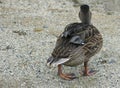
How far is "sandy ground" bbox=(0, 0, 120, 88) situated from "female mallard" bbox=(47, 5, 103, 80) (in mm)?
373

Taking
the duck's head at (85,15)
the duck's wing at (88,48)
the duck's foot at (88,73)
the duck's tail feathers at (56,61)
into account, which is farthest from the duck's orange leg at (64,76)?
the duck's head at (85,15)

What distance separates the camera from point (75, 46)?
22.9 ft

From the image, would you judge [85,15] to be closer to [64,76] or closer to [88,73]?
[88,73]

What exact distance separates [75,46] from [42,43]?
2432mm

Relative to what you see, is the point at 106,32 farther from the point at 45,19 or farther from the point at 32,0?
the point at 32,0

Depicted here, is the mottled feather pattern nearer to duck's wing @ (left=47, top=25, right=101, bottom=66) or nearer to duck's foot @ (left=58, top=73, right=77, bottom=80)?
duck's wing @ (left=47, top=25, right=101, bottom=66)

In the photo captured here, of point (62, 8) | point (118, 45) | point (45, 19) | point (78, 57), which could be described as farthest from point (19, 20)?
point (78, 57)

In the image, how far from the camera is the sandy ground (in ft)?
24.0

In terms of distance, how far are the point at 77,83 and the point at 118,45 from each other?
243cm

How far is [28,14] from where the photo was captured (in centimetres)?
1204

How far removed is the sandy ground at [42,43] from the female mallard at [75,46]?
37cm

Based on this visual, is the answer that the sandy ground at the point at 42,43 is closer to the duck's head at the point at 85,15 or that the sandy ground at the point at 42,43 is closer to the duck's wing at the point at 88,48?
the duck's wing at the point at 88,48

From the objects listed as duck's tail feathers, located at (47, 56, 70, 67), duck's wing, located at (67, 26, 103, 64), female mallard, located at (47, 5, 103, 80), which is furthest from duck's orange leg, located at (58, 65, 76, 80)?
duck's tail feathers, located at (47, 56, 70, 67)

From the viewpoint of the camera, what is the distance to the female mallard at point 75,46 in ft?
22.4
